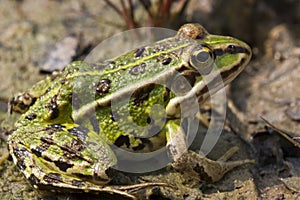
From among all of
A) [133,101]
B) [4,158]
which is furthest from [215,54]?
[4,158]

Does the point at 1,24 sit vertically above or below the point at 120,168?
above

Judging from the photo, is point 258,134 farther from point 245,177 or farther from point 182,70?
point 182,70

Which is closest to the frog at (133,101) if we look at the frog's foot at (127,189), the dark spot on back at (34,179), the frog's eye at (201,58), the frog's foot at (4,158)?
the frog's eye at (201,58)

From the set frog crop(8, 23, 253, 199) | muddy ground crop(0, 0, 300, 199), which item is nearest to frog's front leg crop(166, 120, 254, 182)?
frog crop(8, 23, 253, 199)

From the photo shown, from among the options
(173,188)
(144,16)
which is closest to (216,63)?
(173,188)

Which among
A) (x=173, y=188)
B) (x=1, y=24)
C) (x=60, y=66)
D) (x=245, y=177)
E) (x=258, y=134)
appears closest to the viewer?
(x=173, y=188)

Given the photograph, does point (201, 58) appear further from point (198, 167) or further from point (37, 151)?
point (37, 151)
